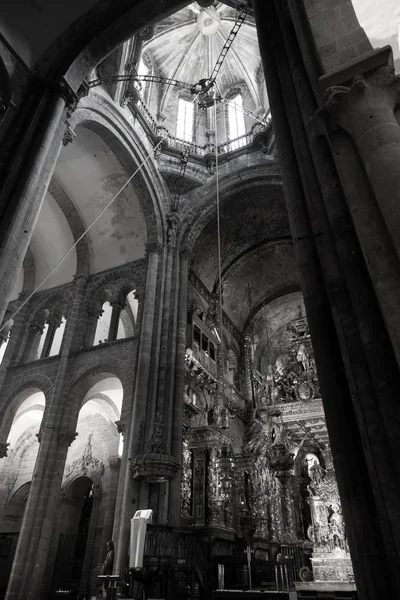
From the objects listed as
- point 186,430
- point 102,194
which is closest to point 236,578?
point 186,430

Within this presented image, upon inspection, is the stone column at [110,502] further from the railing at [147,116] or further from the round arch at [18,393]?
the railing at [147,116]

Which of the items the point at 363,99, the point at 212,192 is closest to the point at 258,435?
the point at 212,192

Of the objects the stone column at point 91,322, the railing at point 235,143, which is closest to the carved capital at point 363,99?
the stone column at point 91,322

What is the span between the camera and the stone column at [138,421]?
9320 millimetres

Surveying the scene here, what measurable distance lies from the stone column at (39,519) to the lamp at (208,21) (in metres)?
18.2

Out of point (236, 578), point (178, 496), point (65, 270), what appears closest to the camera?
point (178, 496)

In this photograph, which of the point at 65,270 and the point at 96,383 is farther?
the point at 65,270

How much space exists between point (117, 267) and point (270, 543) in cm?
1123

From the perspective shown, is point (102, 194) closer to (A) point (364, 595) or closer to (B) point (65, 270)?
→ (B) point (65, 270)

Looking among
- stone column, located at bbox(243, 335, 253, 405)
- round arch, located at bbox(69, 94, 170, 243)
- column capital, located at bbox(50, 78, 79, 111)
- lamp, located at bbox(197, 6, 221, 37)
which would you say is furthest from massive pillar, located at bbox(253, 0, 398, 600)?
lamp, located at bbox(197, 6, 221, 37)

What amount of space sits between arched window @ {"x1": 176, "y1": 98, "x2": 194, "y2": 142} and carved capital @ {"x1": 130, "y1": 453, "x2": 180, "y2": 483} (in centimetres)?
1341

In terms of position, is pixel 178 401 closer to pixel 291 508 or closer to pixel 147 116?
pixel 291 508

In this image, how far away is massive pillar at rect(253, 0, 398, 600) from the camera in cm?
265

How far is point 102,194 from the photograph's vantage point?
1489 cm
